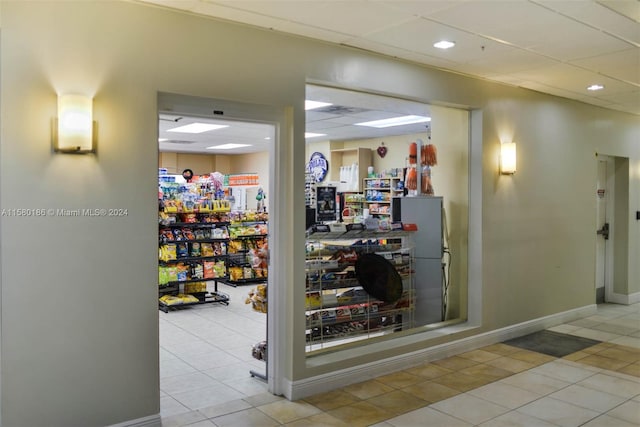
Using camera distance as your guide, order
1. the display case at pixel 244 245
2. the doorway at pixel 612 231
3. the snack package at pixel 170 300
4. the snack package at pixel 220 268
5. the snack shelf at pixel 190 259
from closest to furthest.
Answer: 1. the snack package at pixel 170 300
2. the snack shelf at pixel 190 259
3. the doorway at pixel 612 231
4. the snack package at pixel 220 268
5. the display case at pixel 244 245

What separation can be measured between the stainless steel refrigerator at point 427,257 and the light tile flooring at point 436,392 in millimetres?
518

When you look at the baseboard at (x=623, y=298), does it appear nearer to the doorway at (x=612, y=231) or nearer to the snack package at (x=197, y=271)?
the doorway at (x=612, y=231)

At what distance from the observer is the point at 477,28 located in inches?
137

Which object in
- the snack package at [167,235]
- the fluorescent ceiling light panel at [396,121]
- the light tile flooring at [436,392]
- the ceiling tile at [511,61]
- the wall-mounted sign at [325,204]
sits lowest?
the light tile flooring at [436,392]

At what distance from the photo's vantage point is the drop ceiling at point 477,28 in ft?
10.1

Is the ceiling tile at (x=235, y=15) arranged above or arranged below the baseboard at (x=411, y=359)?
above

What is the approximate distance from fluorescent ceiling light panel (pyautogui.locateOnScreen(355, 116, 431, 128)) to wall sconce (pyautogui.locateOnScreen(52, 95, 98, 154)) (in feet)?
18.2

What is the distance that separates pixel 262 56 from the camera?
3.52m

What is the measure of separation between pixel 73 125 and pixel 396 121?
5.99 metres

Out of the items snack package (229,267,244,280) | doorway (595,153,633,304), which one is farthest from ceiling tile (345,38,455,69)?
snack package (229,267,244,280)

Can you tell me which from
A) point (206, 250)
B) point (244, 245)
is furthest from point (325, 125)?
point (206, 250)

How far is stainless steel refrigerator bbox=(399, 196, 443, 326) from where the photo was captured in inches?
193

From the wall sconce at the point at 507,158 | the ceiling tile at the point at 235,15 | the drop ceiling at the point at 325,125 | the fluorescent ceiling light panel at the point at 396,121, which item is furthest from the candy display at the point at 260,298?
the fluorescent ceiling light panel at the point at 396,121

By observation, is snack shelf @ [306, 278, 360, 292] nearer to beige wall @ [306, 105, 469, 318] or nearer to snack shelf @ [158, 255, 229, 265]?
beige wall @ [306, 105, 469, 318]
